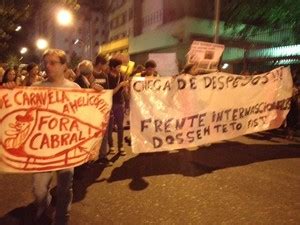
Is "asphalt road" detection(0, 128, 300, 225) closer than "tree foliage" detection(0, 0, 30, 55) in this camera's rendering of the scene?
Yes

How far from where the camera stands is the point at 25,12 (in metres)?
19.7

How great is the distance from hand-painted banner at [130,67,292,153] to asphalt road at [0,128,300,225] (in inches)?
18.8

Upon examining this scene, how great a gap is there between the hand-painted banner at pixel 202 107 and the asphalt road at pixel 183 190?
477 millimetres

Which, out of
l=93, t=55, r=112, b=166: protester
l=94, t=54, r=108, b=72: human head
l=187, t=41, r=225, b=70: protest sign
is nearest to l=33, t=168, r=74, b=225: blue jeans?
l=93, t=55, r=112, b=166: protester

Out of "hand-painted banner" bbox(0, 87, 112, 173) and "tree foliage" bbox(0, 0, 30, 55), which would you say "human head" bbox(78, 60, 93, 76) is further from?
"tree foliage" bbox(0, 0, 30, 55)

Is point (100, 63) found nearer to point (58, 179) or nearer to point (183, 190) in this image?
point (183, 190)

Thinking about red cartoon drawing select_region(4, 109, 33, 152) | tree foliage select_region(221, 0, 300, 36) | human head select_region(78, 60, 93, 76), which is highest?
tree foliage select_region(221, 0, 300, 36)

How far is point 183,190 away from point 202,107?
74.4 inches

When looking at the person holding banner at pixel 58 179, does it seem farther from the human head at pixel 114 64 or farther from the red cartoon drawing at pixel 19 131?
the human head at pixel 114 64

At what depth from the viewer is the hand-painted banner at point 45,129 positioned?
4664mm

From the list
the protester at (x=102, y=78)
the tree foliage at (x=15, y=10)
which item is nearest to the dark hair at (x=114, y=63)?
the protester at (x=102, y=78)

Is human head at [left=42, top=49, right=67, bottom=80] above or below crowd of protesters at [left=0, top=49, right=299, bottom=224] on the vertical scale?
above

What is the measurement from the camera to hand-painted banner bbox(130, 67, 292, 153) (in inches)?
277

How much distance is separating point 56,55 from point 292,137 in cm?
742
